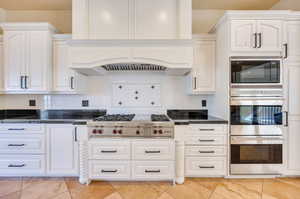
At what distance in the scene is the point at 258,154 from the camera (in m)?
2.38

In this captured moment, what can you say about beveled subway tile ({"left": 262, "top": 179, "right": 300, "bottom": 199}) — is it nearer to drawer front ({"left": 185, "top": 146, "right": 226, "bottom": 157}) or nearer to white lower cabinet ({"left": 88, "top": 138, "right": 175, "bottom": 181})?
drawer front ({"left": 185, "top": 146, "right": 226, "bottom": 157})

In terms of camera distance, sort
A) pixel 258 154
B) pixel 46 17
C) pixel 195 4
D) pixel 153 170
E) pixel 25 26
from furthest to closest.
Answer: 1. pixel 46 17
2. pixel 195 4
3. pixel 25 26
4. pixel 258 154
5. pixel 153 170

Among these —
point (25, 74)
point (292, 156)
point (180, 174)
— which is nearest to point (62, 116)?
point (25, 74)

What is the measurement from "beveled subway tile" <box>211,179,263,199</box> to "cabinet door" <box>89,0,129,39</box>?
238 centimetres

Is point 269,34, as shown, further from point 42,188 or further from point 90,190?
point 42,188

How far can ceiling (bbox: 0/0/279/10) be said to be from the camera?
2871 millimetres

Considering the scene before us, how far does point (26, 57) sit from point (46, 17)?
3.22ft

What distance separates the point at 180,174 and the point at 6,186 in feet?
7.55

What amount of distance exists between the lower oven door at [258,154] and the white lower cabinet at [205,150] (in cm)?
17

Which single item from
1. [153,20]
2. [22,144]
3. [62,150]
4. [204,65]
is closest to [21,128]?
[22,144]

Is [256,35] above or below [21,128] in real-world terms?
above

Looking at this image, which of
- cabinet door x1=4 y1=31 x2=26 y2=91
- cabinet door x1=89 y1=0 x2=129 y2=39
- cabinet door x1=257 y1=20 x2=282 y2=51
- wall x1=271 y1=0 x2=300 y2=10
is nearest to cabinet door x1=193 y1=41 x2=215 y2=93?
cabinet door x1=257 y1=20 x2=282 y2=51

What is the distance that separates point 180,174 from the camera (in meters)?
2.33

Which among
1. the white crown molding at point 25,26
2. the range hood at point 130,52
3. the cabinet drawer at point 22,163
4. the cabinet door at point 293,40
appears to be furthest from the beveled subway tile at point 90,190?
the cabinet door at point 293,40
